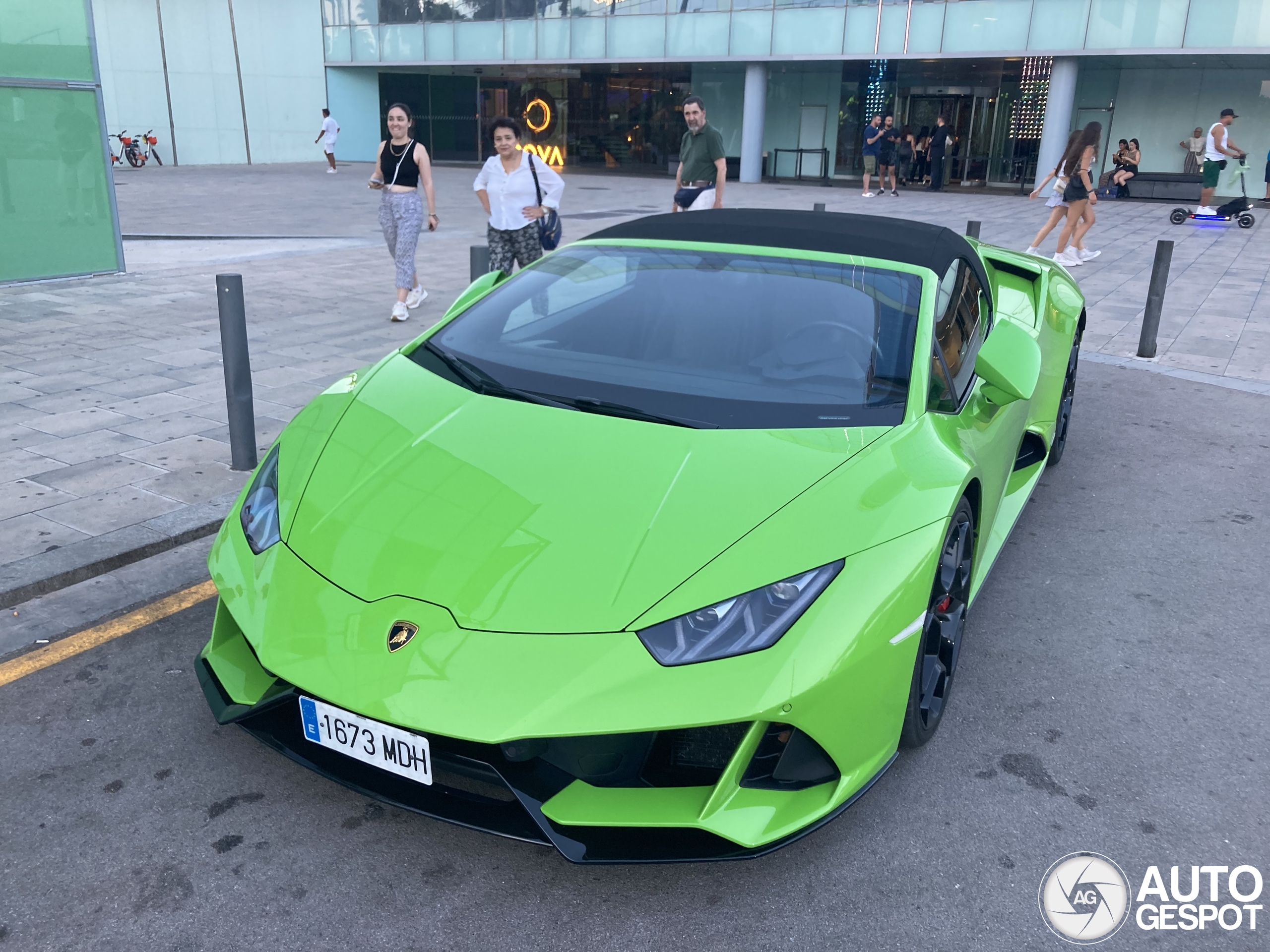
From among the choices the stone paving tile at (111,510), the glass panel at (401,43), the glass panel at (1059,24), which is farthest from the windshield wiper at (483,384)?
the glass panel at (401,43)

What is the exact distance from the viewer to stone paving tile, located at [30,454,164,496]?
4797 mm

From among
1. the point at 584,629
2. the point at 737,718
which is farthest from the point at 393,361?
the point at 737,718

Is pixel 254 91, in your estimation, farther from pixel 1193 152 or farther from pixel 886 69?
pixel 1193 152

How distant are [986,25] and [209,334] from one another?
73.8 ft

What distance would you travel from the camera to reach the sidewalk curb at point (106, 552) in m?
3.85

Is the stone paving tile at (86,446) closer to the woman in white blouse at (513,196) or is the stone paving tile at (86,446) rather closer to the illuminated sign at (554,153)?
the woman in white blouse at (513,196)

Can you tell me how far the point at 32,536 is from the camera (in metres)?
4.25

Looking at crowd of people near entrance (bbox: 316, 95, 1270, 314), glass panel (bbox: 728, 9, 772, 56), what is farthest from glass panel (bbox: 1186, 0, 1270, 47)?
crowd of people near entrance (bbox: 316, 95, 1270, 314)

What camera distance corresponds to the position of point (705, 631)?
2326mm

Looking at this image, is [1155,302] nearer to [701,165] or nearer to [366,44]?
[701,165]

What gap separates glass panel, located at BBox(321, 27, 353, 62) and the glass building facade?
26.5m

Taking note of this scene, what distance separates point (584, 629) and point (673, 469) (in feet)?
2.07

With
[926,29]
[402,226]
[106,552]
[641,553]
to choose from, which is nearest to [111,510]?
[106,552]

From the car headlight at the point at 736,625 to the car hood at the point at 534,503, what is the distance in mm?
88
